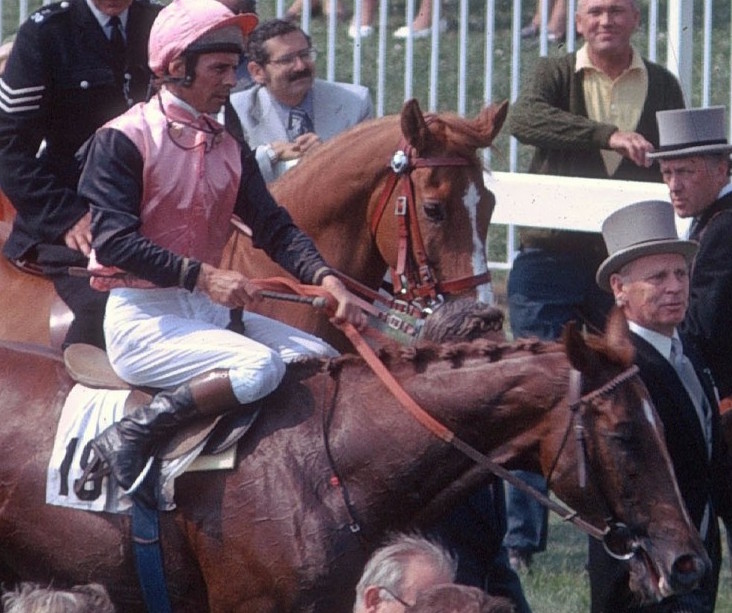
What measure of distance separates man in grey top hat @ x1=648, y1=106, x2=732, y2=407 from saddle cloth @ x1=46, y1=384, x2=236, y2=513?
2.15 metres

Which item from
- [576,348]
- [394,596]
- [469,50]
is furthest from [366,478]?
[469,50]

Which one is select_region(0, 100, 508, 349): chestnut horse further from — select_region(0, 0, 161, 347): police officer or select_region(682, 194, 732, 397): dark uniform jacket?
select_region(682, 194, 732, 397): dark uniform jacket

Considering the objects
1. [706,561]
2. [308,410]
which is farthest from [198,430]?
[706,561]

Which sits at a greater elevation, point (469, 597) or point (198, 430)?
point (469, 597)

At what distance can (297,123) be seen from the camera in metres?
8.54

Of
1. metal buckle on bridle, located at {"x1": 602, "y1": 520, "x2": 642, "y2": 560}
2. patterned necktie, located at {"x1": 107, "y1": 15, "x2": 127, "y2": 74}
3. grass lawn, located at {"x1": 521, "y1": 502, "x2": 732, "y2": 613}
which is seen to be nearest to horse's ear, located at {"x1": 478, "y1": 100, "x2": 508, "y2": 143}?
patterned necktie, located at {"x1": 107, "y1": 15, "x2": 127, "y2": 74}

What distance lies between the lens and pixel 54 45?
7055mm

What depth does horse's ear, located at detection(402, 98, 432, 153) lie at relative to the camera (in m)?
7.34

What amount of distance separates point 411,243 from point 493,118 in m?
0.59

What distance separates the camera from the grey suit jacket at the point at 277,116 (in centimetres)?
847

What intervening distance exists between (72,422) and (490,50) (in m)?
5.28

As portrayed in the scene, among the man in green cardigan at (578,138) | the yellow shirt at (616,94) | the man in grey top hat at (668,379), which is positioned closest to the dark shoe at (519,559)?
the man in green cardigan at (578,138)

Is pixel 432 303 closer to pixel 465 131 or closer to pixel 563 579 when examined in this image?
pixel 465 131

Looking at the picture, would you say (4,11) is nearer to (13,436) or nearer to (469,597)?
(13,436)
